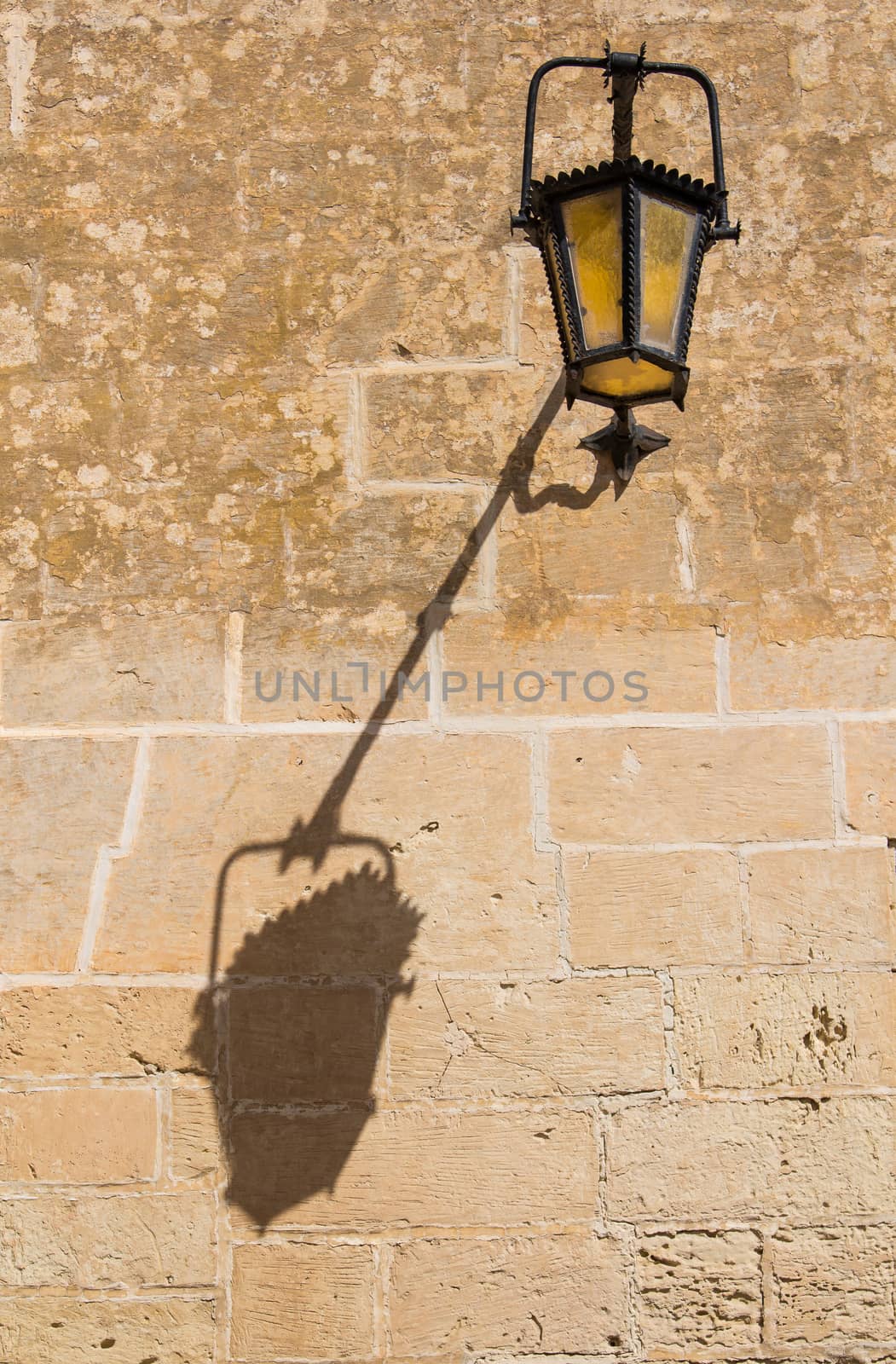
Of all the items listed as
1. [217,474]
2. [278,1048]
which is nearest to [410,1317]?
[278,1048]

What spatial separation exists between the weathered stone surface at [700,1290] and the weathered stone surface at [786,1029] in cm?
33

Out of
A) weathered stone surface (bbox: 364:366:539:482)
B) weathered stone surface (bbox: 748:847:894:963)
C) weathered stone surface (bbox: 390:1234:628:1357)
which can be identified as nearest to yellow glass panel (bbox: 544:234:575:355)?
weathered stone surface (bbox: 364:366:539:482)

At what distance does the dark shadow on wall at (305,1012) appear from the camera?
99.1 inches

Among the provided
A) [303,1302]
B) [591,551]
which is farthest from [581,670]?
[303,1302]

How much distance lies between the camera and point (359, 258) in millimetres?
2787

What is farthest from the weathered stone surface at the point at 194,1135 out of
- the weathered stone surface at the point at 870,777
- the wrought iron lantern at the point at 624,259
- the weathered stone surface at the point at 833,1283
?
the wrought iron lantern at the point at 624,259

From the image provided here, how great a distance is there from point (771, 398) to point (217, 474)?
50.7 inches

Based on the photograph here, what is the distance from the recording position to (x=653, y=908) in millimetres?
2576

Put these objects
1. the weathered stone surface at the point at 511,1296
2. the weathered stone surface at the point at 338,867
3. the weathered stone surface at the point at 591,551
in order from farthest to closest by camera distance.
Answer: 1. the weathered stone surface at the point at 591,551
2. the weathered stone surface at the point at 338,867
3. the weathered stone surface at the point at 511,1296

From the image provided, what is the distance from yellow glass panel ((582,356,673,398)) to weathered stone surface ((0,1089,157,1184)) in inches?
68.1

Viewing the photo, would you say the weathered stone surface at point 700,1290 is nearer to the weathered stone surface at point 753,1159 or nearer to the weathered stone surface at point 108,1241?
the weathered stone surface at point 753,1159

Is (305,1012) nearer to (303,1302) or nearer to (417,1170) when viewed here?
(417,1170)

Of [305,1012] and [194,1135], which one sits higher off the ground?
[305,1012]

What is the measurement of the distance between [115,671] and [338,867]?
0.67 meters
